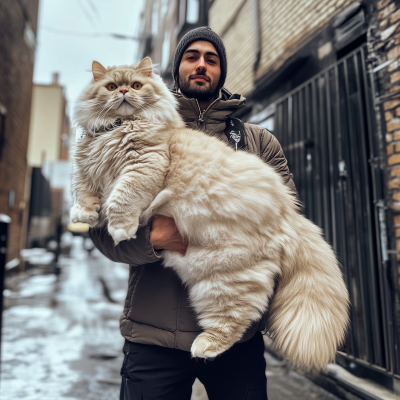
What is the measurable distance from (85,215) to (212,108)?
0.92 meters

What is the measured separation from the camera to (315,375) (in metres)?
3.29

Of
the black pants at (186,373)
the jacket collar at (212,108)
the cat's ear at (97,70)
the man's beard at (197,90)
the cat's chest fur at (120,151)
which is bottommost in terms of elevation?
the black pants at (186,373)

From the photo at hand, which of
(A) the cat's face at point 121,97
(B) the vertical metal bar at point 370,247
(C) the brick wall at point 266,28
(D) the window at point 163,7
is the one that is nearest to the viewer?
(A) the cat's face at point 121,97

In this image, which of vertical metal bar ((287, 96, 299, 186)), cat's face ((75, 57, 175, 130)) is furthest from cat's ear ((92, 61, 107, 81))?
vertical metal bar ((287, 96, 299, 186))

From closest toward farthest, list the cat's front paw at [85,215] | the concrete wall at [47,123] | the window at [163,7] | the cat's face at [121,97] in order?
1. the cat's front paw at [85,215]
2. the cat's face at [121,97]
3. the window at [163,7]
4. the concrete wall at [47,123]

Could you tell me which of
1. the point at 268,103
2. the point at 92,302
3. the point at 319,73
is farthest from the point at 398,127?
the point at 92,302

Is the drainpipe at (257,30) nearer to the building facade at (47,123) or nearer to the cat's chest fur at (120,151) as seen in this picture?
the cat's chest fur at (120,151)

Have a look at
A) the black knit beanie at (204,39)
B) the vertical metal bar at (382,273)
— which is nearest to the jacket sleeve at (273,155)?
the black knit beanie at (204,39)

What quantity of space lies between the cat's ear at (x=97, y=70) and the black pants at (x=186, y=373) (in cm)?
152

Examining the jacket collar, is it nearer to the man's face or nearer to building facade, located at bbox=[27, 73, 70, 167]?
the man's face

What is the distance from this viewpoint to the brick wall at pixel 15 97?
7.38m

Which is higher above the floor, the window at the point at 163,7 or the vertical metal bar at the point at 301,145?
the window at the point at 163,7

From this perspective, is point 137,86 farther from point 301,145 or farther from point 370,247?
point 301,145

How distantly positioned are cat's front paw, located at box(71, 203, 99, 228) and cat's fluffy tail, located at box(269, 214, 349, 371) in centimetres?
94
